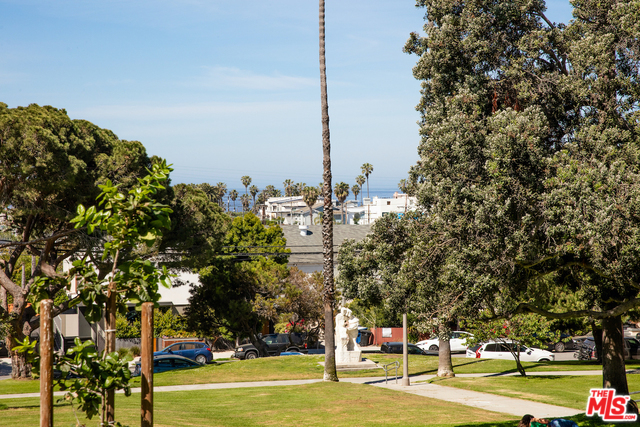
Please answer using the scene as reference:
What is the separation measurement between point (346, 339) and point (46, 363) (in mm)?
23990

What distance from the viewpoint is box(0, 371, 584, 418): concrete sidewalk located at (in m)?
16.8

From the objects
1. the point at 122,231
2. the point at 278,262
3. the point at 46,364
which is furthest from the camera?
the point at 278,262

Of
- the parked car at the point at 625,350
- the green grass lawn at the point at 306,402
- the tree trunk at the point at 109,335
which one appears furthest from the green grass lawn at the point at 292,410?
the parked car at the point at 625,350

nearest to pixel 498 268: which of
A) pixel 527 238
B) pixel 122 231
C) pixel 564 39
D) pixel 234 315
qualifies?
pixel 527 238

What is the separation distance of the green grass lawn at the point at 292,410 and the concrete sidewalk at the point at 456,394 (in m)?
1.14

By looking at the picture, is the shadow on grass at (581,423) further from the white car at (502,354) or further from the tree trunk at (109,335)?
the white car at (502,354)

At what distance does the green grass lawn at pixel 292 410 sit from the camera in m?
14.0

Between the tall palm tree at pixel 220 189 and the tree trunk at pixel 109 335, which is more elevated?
the tall palm tree at pixel 220 189

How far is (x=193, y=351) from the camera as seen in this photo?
121ft

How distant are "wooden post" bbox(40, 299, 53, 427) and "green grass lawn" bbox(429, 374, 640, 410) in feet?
53.6

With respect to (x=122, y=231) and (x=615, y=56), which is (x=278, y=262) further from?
(x=122, y=231)

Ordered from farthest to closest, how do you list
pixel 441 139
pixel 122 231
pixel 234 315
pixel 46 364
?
pixel 234 315, pixel 441 139, pixel 122 231, pixel 46 364

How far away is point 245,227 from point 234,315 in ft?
36.6

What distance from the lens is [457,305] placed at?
1147cm
